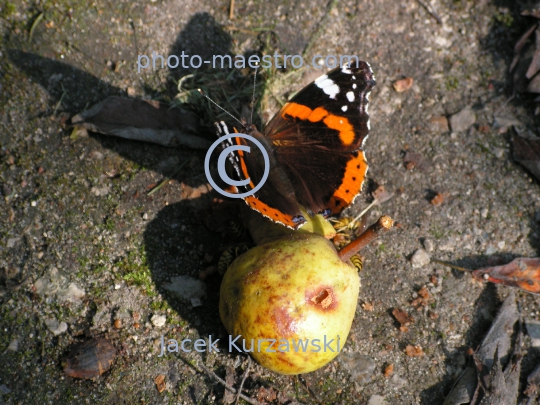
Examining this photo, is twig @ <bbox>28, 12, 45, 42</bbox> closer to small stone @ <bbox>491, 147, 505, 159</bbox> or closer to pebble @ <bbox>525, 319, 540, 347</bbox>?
small stone @ <bbox>491, 147, 505, 159</bbox>

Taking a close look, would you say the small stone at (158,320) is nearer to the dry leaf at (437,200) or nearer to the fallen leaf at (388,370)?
the fallen leaf at (388,370)

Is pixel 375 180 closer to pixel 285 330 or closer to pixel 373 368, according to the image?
pixel 373 368

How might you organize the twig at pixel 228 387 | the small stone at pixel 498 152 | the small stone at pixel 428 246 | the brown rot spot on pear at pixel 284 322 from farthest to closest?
the small stone at pixel 498 152 < the small stone at pixel 428 246 < the twig at pixel 228 387 < the brown rot spot on pear at pixel 284 322

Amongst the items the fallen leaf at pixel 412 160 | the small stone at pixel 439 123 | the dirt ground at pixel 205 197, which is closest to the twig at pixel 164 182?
the dirt ground at pixel 205 197

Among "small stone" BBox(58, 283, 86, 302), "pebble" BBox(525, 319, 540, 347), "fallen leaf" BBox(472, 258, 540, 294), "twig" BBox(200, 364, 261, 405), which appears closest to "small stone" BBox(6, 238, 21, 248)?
"small stone" BBox(58, 283, 86, 302)

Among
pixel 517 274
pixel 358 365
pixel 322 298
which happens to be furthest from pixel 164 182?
pixel 517 274

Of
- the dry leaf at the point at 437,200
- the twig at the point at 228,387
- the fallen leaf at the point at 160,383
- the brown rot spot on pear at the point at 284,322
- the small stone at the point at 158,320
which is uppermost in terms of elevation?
the dry leaf at the point at 437,200
